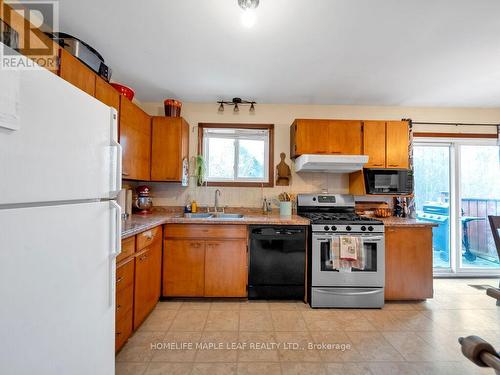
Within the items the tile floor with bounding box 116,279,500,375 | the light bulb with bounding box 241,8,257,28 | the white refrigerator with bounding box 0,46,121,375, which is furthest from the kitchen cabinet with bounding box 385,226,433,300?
the white refrigerator with bounding box 0,46,121,375

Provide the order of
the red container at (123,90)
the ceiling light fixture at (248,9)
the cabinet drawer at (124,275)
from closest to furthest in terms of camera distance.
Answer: the ceiling light fixture at (248,9), the cabinet drawer at (124,275), the red container at (123,90)

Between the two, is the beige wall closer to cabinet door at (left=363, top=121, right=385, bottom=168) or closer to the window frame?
the window frame

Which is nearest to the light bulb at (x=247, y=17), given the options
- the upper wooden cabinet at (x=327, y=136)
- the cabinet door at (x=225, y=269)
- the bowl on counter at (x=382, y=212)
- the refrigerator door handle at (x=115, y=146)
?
the refrigerator door handle at (x=115, y=146)

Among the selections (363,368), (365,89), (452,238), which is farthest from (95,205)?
(452,238)

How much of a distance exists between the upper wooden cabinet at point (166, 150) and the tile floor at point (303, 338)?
1.47 metres

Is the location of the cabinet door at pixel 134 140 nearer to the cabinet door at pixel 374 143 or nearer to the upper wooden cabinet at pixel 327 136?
the upper wooden cabinet at pixel 327 136

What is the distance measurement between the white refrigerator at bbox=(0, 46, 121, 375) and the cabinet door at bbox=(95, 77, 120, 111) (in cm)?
85

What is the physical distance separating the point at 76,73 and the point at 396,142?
332cm

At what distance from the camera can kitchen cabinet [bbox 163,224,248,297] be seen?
253 centimetres

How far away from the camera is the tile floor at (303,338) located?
164 centimetres

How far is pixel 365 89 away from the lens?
281 centimetres

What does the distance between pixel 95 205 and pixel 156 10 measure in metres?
1.44

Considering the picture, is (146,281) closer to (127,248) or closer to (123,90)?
(127,248)

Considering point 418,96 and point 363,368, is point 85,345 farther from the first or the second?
point 418,96
